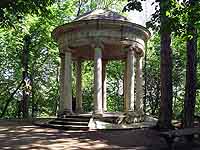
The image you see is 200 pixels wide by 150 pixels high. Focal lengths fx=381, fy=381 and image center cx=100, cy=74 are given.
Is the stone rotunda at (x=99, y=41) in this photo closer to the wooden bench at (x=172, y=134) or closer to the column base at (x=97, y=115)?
the column base at (x=97, y=115)

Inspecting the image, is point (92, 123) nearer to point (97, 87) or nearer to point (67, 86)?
point (97, 87)

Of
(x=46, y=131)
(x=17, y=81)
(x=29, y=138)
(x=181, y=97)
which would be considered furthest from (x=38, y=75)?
(x=29, y=138)

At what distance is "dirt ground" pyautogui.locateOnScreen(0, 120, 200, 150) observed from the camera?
12.8m

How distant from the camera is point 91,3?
126 ft

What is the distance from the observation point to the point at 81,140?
47.0ft

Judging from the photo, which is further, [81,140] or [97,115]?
[97,115]

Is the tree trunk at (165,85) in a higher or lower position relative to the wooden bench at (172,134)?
higher

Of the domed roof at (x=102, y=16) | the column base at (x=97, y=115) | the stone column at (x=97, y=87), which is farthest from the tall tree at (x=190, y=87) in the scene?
the domed roof at (x=102, y=16)

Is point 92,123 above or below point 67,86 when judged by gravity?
below

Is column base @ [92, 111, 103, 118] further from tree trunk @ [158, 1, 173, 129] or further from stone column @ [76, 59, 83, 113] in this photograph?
stone column @ [76, 59, 83, 113]

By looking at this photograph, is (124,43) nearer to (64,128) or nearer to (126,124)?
(126,124)

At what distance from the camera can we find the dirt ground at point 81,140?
12.8 m

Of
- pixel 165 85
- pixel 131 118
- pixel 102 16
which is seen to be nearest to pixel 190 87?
pixel 165 85

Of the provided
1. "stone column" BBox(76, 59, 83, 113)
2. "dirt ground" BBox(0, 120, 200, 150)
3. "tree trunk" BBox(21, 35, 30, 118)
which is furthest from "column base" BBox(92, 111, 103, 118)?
"tree trunk" BBox(21, 35, 30, 118)
